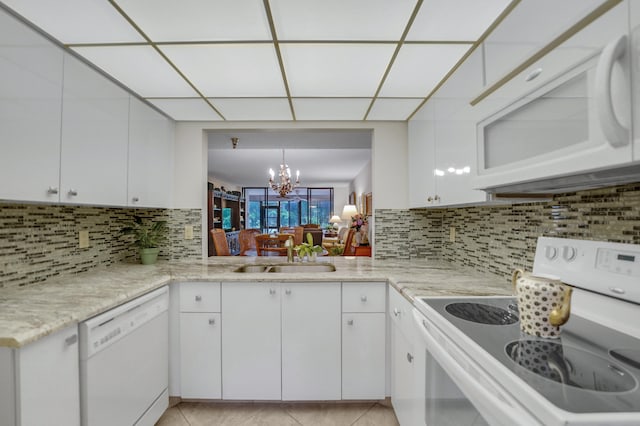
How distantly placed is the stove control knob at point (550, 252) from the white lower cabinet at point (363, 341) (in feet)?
2.85

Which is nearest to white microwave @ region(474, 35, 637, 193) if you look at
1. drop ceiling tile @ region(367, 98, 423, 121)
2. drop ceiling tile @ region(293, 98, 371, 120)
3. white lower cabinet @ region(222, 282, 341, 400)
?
drop ceiling tile @ region(367, 98, 423, 121)

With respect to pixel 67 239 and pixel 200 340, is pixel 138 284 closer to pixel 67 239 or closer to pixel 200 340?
pixel 200 340

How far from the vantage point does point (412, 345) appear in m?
1.36

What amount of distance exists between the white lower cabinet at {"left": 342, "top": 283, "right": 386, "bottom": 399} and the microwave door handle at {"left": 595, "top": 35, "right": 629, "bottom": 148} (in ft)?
4.48

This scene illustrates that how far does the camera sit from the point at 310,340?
177cm

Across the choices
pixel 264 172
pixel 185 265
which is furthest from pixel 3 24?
pixel 264 172

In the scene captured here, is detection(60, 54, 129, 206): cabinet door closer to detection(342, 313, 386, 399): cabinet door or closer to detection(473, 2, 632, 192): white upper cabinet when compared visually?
detection(342, 313, 386, 399): cabinet door

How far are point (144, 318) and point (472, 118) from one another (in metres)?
1.98

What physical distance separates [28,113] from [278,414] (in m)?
2.04

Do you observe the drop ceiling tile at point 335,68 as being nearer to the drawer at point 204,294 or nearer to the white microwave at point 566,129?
the white microwave at point 566,129

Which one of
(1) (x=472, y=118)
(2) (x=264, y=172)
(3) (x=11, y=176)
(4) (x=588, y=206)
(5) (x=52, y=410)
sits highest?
(2) (x=264, y=172)

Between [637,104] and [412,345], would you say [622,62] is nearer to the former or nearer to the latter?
[637,104]

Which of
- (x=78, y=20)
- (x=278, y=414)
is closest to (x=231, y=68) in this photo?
(x=78, y=20)

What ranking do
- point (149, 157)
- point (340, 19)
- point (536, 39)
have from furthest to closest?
point (149, 157)
point (340, 19)
point (536, 39)
